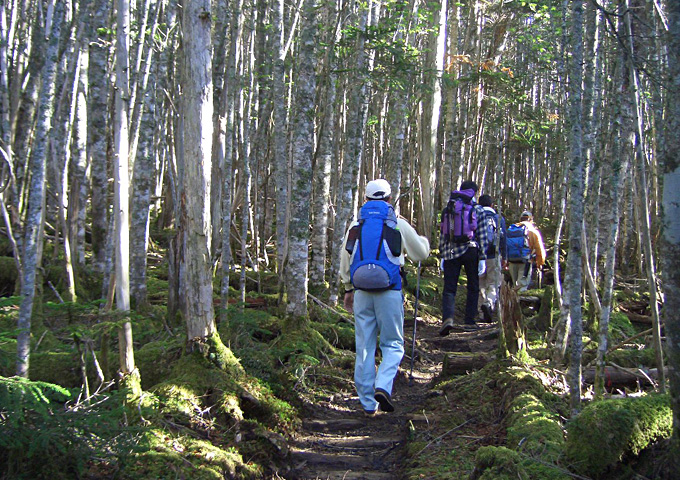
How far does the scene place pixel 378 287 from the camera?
5156 millimetres

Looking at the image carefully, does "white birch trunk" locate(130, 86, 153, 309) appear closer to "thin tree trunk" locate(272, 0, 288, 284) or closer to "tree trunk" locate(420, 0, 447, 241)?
"thin tree trunk" locate(272, 0, 288, 284)

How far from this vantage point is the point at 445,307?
335 inches

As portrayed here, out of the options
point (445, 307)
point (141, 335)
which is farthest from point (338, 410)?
point (445, 307)

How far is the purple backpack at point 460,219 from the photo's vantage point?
8.55 metres

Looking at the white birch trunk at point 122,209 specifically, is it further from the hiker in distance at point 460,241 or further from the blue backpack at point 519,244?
the blue backpack at point 519,244

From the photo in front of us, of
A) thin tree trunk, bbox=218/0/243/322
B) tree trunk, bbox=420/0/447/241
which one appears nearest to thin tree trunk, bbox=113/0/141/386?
thin tree trunk, bbox=218/0/243/322

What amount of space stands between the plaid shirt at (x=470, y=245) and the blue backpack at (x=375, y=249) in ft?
11.3

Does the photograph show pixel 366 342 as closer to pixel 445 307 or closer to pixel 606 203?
pixel 445 307

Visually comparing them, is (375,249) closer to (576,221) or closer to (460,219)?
(576,221)

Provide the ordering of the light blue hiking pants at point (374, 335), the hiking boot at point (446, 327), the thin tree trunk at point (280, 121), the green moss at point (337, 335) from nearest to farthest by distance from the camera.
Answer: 1. the light blue hiking pants at point (374, 335)
2. the green moss at point (337, 335)
3. the thin tree trunk at point (280, 121)
4. the hiking boot at point (446, 327)

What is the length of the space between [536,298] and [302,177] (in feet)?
18.5

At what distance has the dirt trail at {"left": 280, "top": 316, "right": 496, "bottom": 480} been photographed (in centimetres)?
429

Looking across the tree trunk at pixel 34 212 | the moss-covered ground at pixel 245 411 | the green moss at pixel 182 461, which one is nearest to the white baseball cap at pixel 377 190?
the moss-covered ground at pixel 245 411

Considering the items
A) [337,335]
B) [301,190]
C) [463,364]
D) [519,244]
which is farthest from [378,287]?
[519,244]
